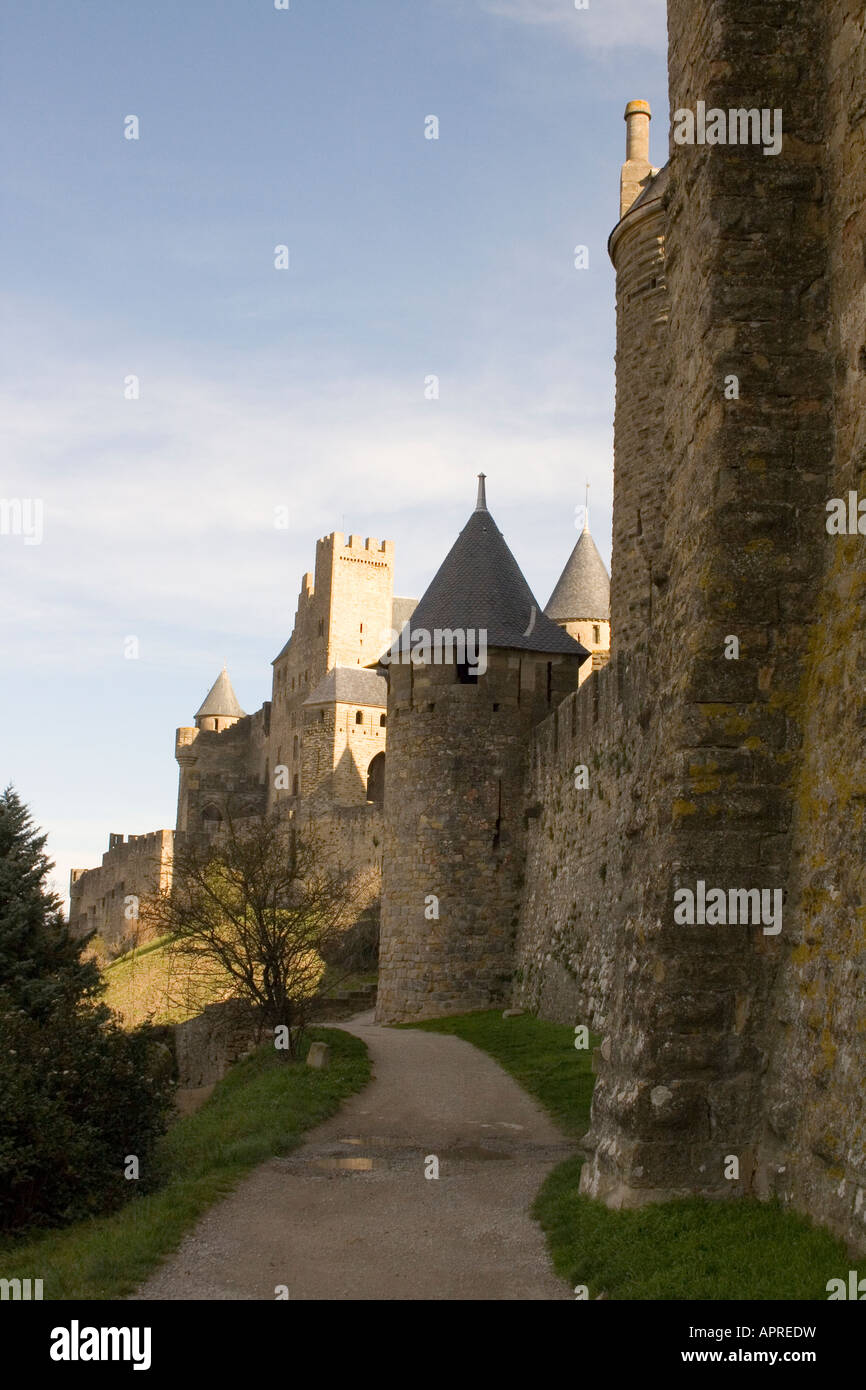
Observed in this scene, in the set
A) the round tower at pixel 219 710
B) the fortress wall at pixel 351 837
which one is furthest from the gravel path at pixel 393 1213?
the round tower at pixel 219 710

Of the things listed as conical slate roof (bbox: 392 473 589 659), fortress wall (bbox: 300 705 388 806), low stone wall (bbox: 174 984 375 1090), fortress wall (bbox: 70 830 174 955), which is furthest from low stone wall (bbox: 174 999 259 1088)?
fortress wall (bbox: 70 830 174 955)

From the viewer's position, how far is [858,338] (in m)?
7.15

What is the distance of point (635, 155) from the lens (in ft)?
77.3

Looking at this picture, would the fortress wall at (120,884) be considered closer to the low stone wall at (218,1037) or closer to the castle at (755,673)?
the low stone wall at (218,1037)

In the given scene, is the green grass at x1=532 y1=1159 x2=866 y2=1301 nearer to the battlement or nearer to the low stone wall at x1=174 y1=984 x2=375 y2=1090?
the low stone wall at x1=174 y1=984 x2=375 y2=1090

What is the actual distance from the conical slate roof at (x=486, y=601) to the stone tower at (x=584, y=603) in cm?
1334

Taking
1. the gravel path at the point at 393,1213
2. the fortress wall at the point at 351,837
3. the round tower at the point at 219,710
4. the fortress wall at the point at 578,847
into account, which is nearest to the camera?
the gravel path at the point at 393,1213

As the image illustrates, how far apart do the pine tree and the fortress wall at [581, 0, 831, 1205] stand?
356 inches

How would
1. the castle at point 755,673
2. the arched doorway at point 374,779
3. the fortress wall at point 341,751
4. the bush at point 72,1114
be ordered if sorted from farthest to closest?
the arched doorway at point 374,779 → the fortress wall at point 341,751 → the bush at point 72,1114 → the castle at point 755,673

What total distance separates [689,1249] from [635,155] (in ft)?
68.5

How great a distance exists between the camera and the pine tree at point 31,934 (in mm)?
15367

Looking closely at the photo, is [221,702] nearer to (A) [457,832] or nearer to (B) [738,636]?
A: (A) [457,832]
